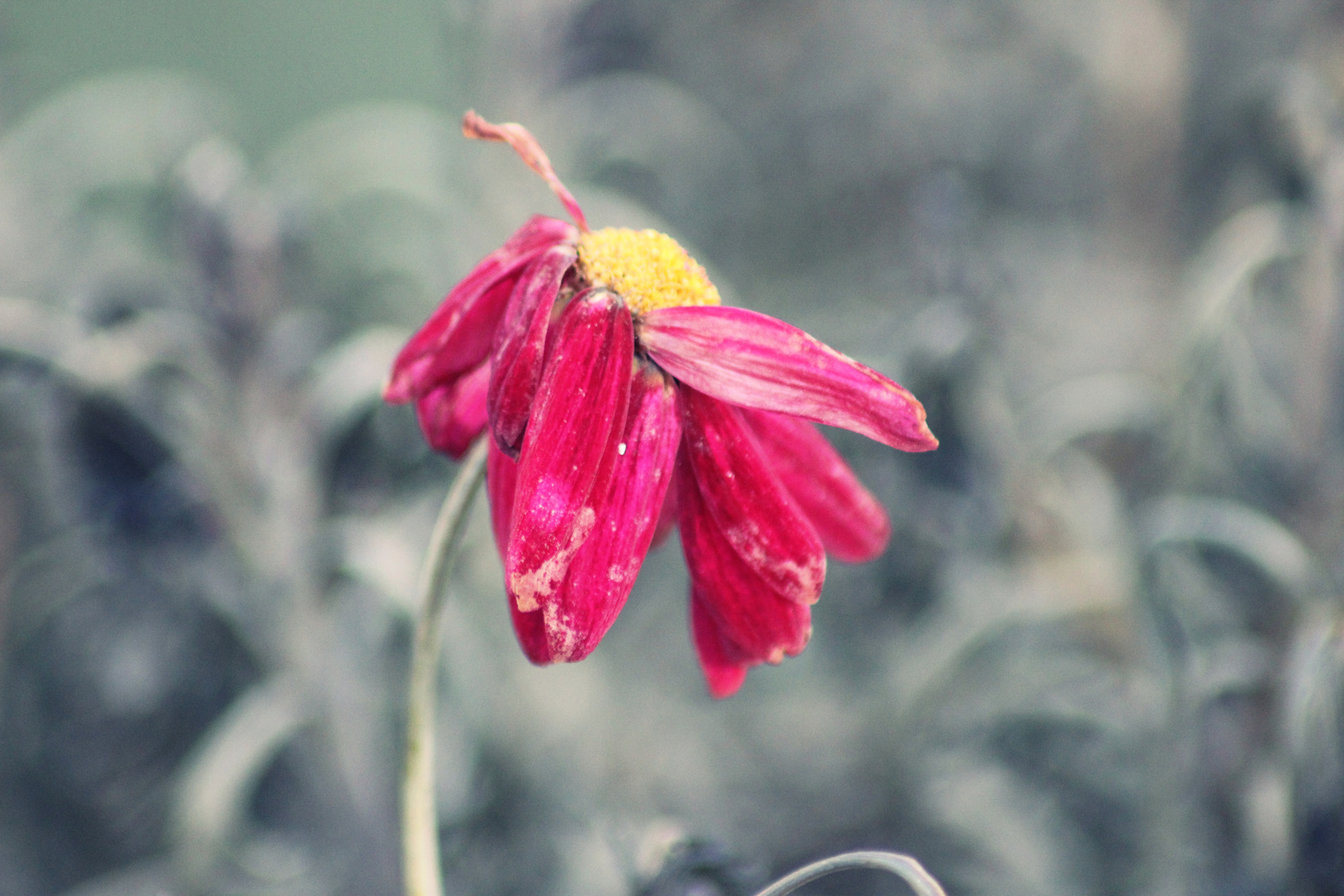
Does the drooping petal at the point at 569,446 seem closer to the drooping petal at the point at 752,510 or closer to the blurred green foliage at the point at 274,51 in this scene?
the drooping petal at the point at 752,510

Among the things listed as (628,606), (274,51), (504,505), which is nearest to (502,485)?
(504,505)

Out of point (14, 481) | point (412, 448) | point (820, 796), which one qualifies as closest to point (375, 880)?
point (412, 448)

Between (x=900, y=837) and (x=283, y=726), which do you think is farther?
(x=900, y=837)

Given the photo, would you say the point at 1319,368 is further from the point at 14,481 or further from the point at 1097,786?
the point at 14,481

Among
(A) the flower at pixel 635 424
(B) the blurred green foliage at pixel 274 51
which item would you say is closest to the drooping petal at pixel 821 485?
(A) the flower at pixel 635 424

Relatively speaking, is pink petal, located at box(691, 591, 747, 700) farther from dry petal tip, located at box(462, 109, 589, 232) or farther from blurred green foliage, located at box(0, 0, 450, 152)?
blurred green foliage, located at box(0, 0, 450, 152)
